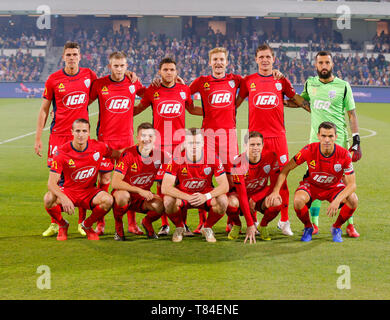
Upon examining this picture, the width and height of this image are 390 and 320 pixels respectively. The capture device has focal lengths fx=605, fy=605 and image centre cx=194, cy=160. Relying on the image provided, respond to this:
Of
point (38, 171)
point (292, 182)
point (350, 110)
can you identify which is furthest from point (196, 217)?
point (38, 171)

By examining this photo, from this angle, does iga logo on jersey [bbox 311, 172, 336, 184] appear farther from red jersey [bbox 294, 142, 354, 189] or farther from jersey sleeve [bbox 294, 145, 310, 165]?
jersey sleeve [bbox 294, 145, 310, 165]

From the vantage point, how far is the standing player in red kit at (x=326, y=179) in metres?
6.35

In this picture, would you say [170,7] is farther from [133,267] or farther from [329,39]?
[133,267]

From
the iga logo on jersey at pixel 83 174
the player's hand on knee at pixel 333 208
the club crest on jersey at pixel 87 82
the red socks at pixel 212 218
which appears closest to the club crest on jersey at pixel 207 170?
the red socks at pixel 212 218

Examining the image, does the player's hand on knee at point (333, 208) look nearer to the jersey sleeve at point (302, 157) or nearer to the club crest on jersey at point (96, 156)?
the jersey sleeve at point (302, 157)

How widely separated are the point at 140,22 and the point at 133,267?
36794 mm

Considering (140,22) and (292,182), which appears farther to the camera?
(140,22)

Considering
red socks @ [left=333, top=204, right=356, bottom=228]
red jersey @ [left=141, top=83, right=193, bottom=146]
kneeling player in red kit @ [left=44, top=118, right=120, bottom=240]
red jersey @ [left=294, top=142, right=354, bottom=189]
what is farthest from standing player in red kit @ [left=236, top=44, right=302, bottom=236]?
kneeling player in red kit @ [left=44, top=118, right=120, bottom=240]

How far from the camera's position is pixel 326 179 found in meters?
6.54

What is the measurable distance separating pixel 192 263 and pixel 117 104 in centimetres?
231

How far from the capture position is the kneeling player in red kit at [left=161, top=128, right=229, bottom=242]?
20.8ft

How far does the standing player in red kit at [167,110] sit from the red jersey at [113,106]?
227 mm

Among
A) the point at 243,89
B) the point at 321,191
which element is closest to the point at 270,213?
the point at 321,191

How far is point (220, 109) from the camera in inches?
275
